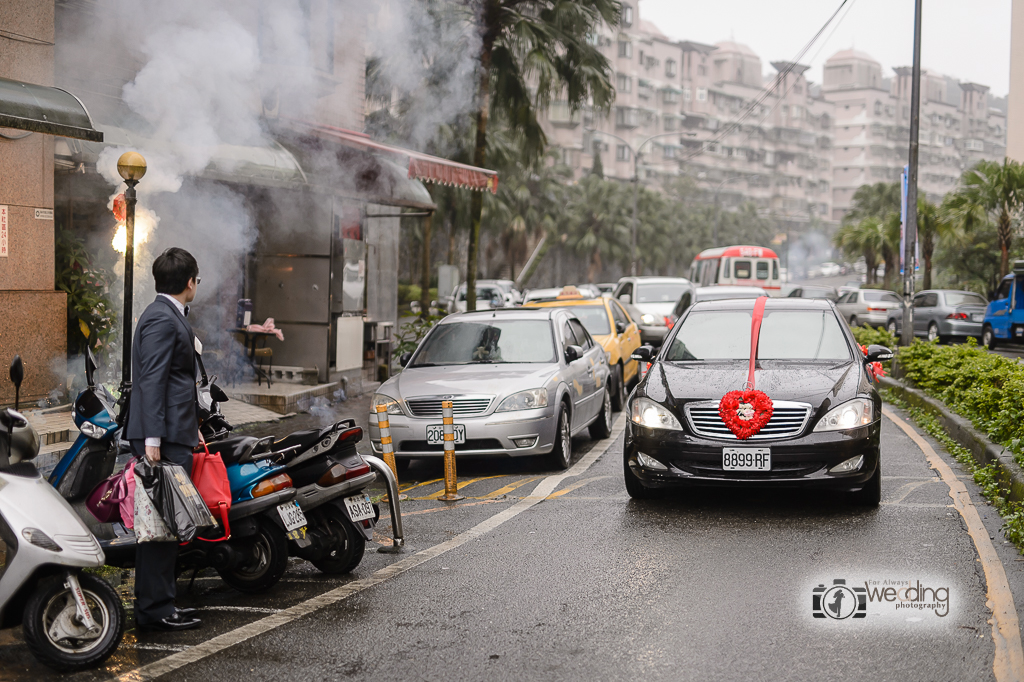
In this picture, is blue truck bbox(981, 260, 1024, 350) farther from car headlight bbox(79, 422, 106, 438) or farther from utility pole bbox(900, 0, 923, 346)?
car headlight bbox(79, 422, 106, 438)

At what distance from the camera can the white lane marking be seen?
176 inches

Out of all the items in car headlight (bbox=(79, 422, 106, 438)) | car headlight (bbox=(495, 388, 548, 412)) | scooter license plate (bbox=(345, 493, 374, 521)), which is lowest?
scooter license plate (bbox=(345, 493, 374, 521))

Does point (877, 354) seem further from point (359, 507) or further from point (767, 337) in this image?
point (359, 507)

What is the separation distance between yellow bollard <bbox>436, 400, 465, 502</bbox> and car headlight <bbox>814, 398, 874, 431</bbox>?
2.80 metres

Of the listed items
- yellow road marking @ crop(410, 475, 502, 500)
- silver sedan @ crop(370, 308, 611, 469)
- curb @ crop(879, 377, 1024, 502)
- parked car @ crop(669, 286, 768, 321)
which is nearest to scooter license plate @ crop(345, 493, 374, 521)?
yellow road marking @ crop(410, 475, 502, 500)

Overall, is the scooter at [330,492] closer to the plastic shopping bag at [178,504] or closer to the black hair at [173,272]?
the plastic shopping bag at [178,504]

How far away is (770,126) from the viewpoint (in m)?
129

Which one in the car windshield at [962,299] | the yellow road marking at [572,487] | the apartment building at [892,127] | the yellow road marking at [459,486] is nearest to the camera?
the yellow road marking at [572,487]

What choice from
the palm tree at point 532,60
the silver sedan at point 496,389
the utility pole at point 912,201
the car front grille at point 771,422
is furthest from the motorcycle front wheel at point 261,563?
the utility pole at point 912,201

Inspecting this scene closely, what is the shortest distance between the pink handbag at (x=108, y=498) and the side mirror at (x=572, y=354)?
558 cm

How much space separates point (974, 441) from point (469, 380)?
15.0ft

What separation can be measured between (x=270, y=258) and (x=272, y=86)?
2505mm

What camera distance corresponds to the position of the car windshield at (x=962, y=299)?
2905cm

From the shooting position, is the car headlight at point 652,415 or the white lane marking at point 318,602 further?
the car headlight at point 652,415
